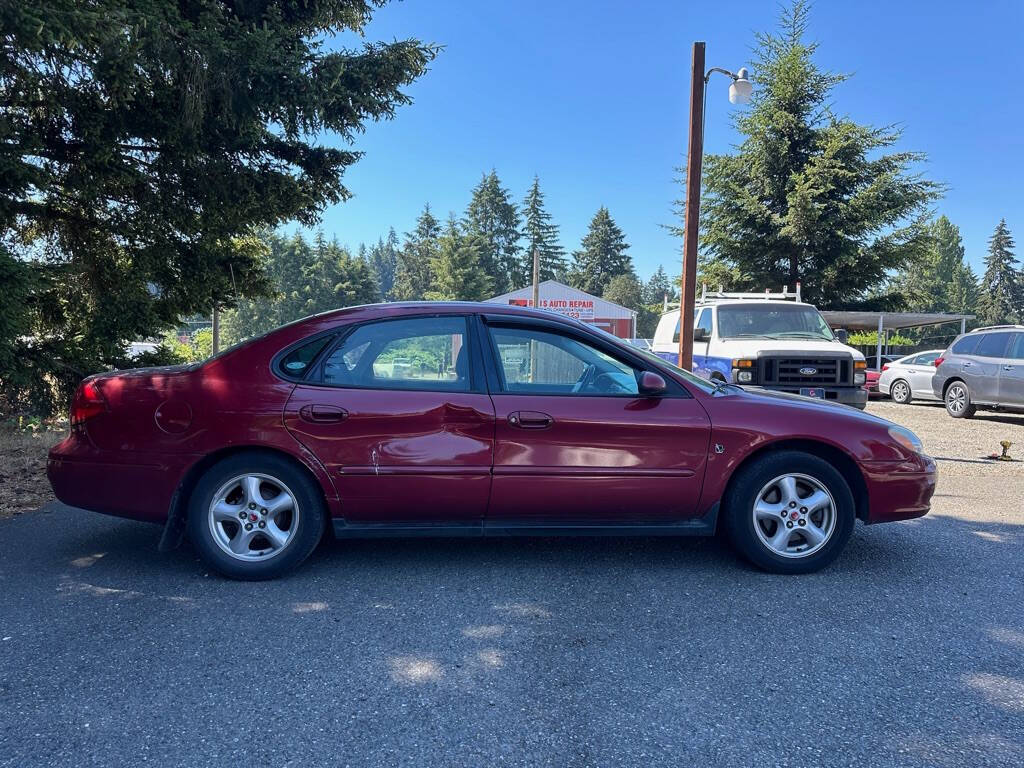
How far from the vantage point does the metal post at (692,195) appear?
8914mm

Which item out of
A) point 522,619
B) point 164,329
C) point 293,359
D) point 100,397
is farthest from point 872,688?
point 164,329

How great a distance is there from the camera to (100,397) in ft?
12.9

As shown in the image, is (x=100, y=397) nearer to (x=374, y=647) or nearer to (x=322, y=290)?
(x=374, y=647)

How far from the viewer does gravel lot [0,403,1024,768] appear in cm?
235

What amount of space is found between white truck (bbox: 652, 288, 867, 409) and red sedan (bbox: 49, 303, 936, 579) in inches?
192

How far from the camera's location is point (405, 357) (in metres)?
4.00

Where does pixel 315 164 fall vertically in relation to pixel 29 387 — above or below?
above

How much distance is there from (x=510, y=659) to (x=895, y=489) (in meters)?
2.62

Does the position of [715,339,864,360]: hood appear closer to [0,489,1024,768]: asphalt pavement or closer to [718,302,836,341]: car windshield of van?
[718,302,836,341]: car windshield of van

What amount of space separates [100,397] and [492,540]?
2579 millimetres

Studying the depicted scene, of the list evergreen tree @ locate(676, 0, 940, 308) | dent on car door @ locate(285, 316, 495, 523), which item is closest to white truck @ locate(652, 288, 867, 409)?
dent on car door @ locate(285, 316, 495, 523)

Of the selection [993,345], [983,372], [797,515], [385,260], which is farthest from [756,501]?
[385,260]

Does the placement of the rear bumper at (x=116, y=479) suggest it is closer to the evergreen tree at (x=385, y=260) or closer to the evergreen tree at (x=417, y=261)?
the evergreen tree at (x=417, y=261)

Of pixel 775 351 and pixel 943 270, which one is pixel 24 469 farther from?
pixel 943 270
